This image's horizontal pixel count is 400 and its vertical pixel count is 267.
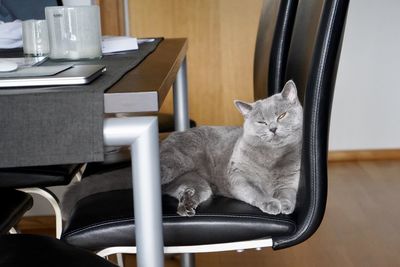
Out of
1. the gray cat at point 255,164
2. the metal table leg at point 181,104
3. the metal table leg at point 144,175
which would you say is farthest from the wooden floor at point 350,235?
the metal table leg at point 144,175

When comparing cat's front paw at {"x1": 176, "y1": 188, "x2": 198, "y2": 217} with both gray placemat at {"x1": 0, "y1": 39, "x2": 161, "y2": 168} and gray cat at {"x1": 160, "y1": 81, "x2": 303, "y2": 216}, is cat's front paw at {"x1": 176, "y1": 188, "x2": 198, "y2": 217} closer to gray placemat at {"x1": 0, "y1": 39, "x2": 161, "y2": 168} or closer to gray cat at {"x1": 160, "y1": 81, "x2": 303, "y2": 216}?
gray cat at {"x1": 160, "y1": 81, "x2": 303, "y2": 216}

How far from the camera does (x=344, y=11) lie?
1.13 meters

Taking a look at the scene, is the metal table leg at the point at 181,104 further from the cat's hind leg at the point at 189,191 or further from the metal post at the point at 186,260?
the cat's hind leg at the point at 189,191

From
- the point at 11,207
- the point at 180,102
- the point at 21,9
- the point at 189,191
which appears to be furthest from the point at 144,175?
the point at 21,9

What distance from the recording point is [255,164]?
144cm

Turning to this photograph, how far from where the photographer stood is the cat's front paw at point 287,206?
130 cm

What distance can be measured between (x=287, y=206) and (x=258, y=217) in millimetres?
81

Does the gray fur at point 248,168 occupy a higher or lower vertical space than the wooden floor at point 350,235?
higher

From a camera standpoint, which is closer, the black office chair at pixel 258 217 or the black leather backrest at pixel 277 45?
the black office chair at pixel 258 217

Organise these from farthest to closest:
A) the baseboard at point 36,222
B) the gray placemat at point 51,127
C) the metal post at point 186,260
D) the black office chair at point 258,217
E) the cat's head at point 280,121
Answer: the baseboard at point 36,222, the metal post at point 186,260, the cat's head at point 280,121, the black office chair at point 258,217, the gray placemat at point 51,127

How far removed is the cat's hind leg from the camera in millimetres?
1271

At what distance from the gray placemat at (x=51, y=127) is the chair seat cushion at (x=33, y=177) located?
2.82ft

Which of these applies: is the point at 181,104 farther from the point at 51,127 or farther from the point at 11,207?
the point at 51,127

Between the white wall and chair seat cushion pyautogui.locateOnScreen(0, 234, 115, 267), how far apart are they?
286 cm
